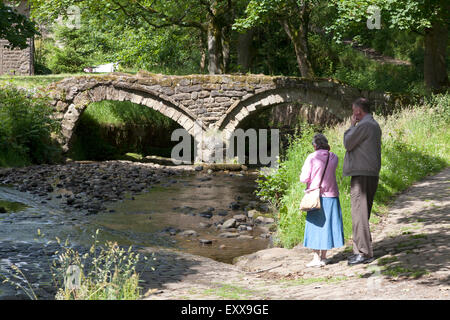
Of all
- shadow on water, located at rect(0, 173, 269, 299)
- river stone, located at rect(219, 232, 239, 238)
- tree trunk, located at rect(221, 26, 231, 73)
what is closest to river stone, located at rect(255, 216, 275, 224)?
shadow on water, located at rect(0, 173, 269, 299)

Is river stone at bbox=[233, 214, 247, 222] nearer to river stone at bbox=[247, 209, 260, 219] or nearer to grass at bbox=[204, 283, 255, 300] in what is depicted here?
river stone at bbox=[247, 209, 260, 219]

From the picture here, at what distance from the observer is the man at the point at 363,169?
6.72 metres

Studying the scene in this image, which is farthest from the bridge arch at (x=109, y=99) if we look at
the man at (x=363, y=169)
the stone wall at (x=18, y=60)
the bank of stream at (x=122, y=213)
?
the man at (x=363, y=169)

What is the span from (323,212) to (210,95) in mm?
14016

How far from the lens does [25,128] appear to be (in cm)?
1906

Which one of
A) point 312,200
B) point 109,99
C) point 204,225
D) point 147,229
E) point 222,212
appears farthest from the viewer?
point 109,99

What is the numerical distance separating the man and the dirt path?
0.22m

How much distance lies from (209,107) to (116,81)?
11.1ft

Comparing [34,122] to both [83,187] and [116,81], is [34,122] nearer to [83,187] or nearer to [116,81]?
[116,81]

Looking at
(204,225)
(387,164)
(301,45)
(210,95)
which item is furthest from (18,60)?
(387,164)

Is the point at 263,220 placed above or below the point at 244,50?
below

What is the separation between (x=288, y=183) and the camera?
11.1m

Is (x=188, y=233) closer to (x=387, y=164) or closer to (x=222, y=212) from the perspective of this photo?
(x=222, y=212)

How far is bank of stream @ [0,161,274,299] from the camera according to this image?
8.66 meters
